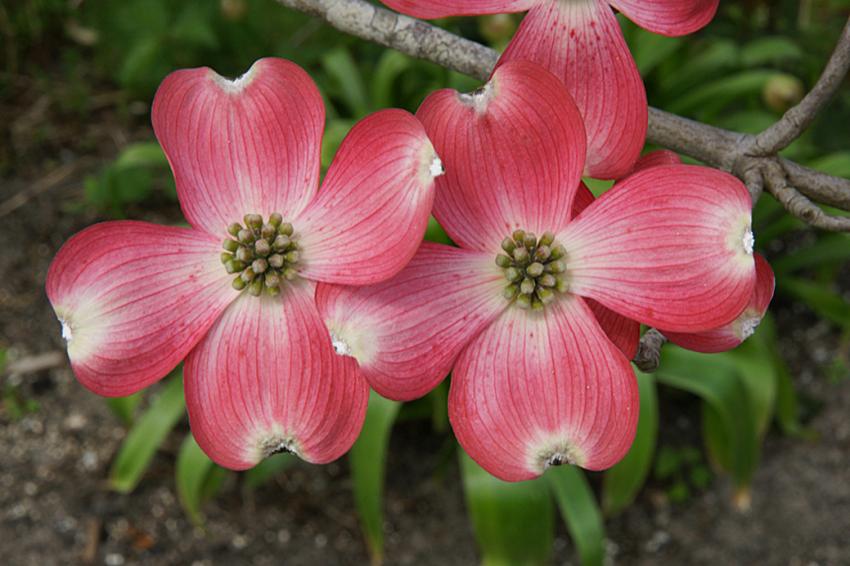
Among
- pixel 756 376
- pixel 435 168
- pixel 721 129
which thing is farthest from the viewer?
pixel 756 376

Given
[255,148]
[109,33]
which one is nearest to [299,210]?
[255,148]

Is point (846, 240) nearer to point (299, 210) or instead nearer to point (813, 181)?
point (813, 181)

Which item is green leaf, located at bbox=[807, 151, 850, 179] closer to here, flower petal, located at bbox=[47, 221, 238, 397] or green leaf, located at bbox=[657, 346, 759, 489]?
green leaf, located at bbox=[657, 346, 759, 489]

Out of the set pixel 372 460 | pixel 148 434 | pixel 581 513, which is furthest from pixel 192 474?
pixel 581 513

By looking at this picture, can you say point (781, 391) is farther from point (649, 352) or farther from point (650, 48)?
point (649, 352)

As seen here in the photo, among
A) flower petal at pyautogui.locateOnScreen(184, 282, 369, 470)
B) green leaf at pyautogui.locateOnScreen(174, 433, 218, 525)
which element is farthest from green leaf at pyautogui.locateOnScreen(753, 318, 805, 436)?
flower petal at pyautogui.locateOnScreen(184, 282, 369, 470)
